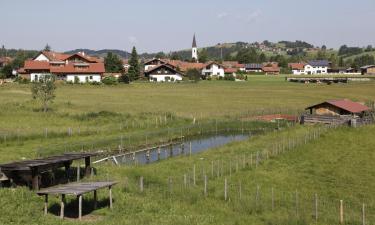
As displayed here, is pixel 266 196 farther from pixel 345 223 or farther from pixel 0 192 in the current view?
pixel 0 192

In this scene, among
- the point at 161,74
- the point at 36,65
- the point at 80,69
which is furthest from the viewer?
the point at 161,74

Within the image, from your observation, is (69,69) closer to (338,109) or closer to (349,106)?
(338,109)

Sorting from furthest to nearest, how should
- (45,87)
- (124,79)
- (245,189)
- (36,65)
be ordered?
(124,79) < (36,65) < (45,87) < (245,189)

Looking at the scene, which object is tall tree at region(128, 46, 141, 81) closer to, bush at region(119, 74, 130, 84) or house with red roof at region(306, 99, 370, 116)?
bush at region(119, 74, 130, 84)

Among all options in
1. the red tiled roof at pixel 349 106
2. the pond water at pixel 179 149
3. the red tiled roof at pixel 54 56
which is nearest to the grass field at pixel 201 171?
the pond water at pixel 179 149

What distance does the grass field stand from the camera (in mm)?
21406

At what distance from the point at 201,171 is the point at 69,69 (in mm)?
97581

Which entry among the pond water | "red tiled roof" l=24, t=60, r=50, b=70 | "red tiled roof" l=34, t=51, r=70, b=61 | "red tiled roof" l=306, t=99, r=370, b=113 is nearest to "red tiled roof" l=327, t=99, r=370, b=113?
"red tiled roof" l=306, t=99, r=370, b=113

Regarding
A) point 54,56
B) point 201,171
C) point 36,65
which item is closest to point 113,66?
point 54,56

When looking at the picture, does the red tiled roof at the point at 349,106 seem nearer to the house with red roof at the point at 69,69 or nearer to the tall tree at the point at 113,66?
the house with red roof at the point at 69,69

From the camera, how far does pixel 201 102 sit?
83188mm

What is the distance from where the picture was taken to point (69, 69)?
124938mm

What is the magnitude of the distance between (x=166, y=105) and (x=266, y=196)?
170 feet

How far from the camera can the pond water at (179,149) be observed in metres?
40.8
